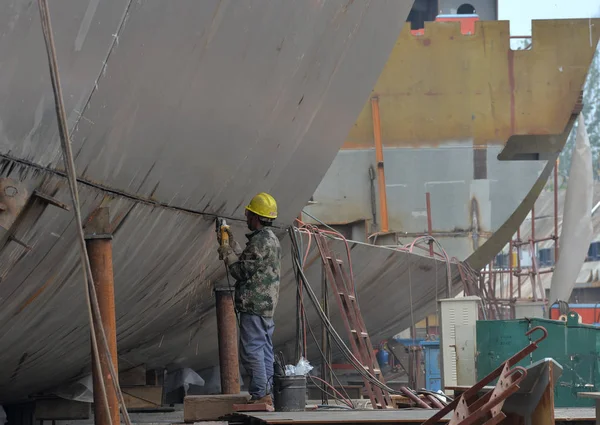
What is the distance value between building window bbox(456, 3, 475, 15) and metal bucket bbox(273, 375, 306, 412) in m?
17.1

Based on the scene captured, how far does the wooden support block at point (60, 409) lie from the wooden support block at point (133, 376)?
3.07 ft

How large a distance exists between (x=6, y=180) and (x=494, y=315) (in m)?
16.0

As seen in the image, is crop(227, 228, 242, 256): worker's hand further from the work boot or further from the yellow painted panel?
the yellow painted panel

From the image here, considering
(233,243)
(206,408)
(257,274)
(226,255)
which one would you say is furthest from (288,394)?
(233,243)

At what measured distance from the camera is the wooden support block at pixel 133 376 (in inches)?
414

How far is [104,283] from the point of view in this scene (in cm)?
575

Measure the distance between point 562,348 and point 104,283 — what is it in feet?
23.6

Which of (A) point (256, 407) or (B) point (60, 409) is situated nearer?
(A) point (256, 407)

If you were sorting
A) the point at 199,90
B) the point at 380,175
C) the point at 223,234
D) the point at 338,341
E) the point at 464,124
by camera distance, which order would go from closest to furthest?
the point at 199,90 < the point at 223,234 < the point at 338,341 < the point at 380,175 < the point at 464,124

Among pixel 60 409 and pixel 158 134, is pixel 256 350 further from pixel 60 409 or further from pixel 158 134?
pixel 60 409

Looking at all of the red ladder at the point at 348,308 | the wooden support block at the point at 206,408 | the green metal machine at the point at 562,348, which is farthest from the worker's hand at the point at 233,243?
the green metal machine at the point at 562,348

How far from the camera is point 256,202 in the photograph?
7.49 m

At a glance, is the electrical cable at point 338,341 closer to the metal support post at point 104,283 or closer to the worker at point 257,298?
the worker at point 257,298

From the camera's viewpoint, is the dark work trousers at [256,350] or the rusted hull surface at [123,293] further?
the dark work trousers at [256,350]
